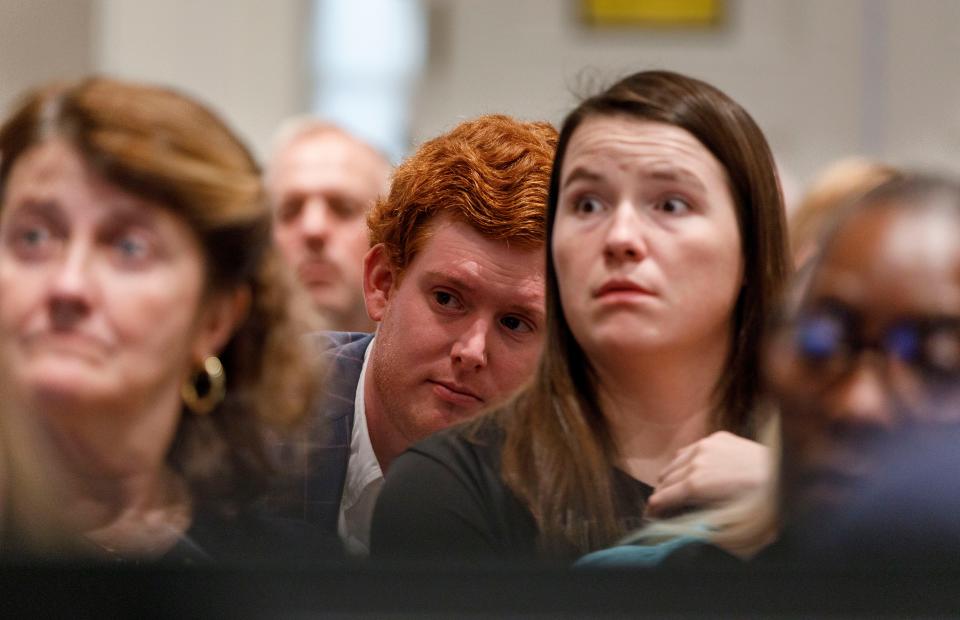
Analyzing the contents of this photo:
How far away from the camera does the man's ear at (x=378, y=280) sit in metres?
1.06

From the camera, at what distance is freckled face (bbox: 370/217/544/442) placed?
96 centimetres

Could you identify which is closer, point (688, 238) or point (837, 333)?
point (837, 333)

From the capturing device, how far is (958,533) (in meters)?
0.65

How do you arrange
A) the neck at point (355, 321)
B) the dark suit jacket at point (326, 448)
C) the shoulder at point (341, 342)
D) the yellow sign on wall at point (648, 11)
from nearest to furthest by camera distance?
the dark suit jacket at point (326, 448), the shoulder at point (341, 342), the neck at point (355, 321), the yellow sign on wall at point (648, 11)

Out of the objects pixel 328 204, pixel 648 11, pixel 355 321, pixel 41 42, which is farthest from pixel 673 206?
pixel 648 11

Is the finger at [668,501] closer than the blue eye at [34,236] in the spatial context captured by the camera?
No

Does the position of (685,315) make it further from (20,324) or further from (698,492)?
(20,324)

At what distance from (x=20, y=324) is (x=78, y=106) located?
5.1 inches

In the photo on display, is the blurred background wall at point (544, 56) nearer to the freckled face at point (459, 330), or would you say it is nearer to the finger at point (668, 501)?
the freckled face at point (459, 330)

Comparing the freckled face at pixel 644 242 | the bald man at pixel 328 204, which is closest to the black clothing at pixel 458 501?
the freckled face at pixel 644 242

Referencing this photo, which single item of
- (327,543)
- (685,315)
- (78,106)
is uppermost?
(78,106)

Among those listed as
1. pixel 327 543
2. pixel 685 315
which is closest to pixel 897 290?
pixel 685 315

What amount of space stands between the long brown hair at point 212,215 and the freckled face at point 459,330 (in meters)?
0.21

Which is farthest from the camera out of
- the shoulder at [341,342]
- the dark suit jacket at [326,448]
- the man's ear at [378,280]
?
the man's ear at [378,280]
